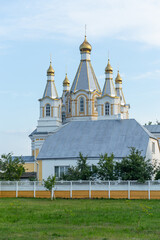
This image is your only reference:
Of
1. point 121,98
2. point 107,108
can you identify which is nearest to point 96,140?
point 107,108

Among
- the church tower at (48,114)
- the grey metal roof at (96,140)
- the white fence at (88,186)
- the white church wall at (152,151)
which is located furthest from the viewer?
the church tower at (48,114)

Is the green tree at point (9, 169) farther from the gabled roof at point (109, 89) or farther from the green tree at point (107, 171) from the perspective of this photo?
the gabled roof at point (109, 89)

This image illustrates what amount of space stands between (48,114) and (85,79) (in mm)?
6895

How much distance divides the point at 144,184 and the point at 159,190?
0.95 m

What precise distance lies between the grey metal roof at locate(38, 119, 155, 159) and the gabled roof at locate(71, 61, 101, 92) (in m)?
15.4

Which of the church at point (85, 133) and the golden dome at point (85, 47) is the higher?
the golden dome at point (85, 47)

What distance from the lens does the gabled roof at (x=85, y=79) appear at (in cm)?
5622

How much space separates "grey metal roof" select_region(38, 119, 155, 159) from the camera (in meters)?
36.8

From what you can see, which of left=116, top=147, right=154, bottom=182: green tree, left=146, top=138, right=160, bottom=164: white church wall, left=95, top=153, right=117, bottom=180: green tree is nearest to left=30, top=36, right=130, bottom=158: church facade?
left=146, top=138, right=160, bottom=164: white church wall

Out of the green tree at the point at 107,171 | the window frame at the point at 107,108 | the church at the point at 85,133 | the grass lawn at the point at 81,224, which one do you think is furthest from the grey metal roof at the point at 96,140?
the grass lawn at the point at 81,224

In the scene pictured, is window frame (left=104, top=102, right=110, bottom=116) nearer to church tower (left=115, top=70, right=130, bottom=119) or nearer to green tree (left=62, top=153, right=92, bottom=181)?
church tower (left=115, top=70, right=130, bottom=119)

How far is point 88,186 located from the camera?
90.8 ft

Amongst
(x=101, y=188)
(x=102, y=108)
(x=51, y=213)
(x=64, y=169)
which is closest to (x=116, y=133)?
(x=64, y=169)

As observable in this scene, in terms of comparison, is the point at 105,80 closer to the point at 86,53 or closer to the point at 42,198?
the point at 86,53
